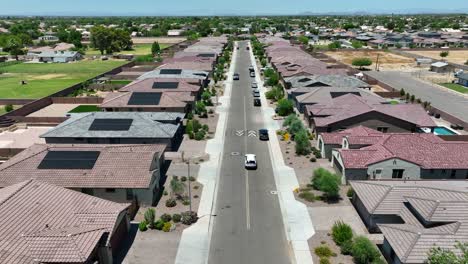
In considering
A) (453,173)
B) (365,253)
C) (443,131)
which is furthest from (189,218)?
(443,131)

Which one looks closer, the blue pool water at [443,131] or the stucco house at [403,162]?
the stucco house at [403,162]

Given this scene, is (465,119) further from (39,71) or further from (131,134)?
(39,71)

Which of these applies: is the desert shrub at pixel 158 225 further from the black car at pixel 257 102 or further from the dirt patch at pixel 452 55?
the dirt patch at pixel 452 55

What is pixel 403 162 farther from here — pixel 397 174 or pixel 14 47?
pixel 14 47

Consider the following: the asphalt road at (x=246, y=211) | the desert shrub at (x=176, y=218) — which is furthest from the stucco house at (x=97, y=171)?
the asphalt road at (x=246, y=211)

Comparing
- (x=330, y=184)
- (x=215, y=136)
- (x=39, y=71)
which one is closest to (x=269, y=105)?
(x=215, y=136)
